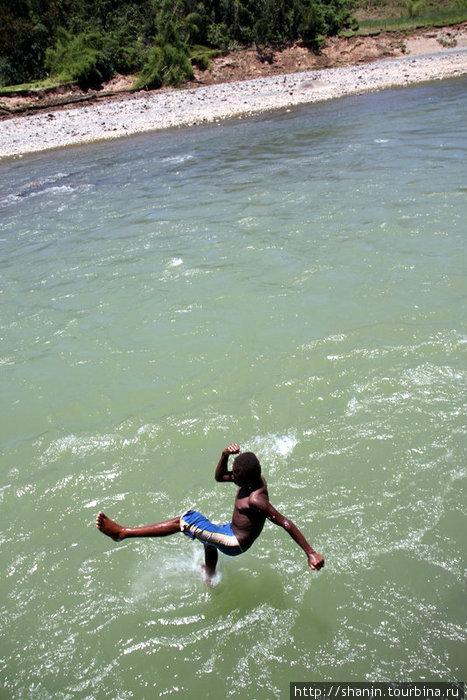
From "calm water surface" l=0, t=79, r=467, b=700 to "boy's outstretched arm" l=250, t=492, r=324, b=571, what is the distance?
57 cm

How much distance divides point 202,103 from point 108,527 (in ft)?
107

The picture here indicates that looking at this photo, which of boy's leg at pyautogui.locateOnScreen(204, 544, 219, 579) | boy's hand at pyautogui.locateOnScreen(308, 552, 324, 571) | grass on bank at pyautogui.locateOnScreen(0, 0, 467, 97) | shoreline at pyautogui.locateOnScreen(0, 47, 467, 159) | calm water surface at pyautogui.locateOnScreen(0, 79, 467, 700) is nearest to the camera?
boy's hand at pyautogui.locateOnScreen(308, 552, 324, 571)

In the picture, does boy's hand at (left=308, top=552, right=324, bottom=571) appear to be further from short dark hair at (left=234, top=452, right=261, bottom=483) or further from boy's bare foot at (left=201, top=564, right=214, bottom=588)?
boy's bare foot at (left=201, top=564, right=214, bottom=588)

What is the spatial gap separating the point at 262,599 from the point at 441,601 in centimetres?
123

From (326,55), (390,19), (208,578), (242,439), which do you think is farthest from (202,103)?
(208,578)

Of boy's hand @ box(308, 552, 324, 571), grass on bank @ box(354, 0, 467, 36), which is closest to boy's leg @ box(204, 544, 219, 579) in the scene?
boy's hand @ box(308, 552, 324, 571)

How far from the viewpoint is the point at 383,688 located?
3.02 meters

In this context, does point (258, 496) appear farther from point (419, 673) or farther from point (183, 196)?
point (183, 196)

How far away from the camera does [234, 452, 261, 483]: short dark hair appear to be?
3441 mm

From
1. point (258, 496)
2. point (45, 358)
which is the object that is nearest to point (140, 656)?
point (258, 496)

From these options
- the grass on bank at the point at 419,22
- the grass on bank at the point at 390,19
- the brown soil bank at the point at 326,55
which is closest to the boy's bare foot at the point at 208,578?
the grass on bank at the point at 390,19

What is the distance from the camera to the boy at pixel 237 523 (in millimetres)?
3451

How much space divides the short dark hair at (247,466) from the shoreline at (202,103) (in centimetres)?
2627

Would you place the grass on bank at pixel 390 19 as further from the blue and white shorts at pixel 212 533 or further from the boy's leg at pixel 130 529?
the blue and white shorts at pixel 212 533
